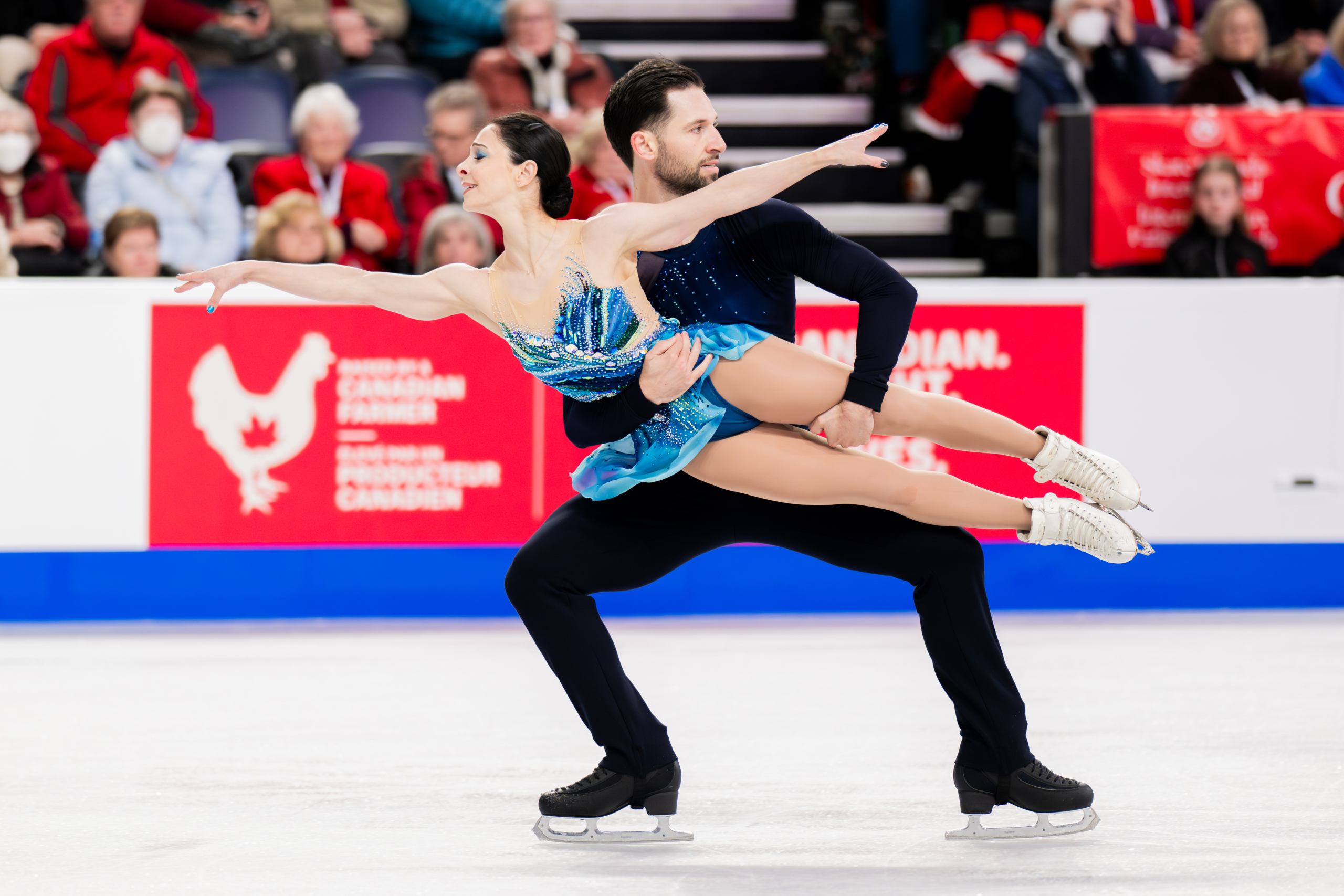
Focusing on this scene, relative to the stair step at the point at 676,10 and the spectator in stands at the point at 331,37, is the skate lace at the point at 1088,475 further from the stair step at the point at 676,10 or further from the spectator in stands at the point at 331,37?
the stair step at the point at 676,10

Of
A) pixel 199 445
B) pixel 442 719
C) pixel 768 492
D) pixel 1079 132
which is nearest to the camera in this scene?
pixel 768 492

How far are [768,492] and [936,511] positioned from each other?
290 mm

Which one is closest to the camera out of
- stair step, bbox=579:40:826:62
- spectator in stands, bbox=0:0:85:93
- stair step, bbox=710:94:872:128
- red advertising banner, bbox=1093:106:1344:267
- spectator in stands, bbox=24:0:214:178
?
red advertising banner, bbox=1093:106:1344:267

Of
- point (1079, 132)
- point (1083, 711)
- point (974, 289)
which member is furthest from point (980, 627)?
point (1079, 132)

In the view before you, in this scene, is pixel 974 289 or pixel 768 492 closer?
pixel 768 492

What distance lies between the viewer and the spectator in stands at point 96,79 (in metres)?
6.81

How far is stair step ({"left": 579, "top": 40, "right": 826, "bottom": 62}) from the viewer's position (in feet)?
27.9

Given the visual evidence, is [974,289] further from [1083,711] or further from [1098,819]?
[1098,819]

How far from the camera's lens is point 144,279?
539 centimetres

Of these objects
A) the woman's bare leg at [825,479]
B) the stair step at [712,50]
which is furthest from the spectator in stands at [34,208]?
the woman's bare leg at [825,479]

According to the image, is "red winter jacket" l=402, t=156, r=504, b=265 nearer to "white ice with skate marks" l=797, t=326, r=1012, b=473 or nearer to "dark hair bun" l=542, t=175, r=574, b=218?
"white ice with skate marks" l=797, t=326, r=1012, b=473

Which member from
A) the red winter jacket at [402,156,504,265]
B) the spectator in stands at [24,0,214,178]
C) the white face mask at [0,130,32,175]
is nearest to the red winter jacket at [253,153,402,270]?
the red winter jacket at [402,156,504,265]

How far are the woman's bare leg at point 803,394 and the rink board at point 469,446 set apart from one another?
258 cm

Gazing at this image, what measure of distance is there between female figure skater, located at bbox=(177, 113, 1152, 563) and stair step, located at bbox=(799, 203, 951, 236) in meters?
5.04
